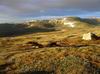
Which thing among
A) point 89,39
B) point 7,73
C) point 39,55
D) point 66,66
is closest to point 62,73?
point 66,66

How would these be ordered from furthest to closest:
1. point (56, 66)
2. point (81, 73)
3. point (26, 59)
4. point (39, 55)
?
point (39, 55) < point (26, 59) < point (56, 66) < point (81, 73)

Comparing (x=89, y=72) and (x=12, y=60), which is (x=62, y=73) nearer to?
(x=89, y=72)

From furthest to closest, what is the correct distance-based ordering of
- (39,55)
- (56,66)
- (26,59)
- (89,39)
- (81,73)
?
(89,39) < (39,55) < (26,59) < (56,66) < (81,73)

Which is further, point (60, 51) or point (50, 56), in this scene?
point (60, 51)

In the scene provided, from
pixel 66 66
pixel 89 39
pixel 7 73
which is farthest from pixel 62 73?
Answer: pixel 89 39

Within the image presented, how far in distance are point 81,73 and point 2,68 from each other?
1568 cm

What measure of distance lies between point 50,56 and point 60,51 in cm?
544

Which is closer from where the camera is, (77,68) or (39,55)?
(77,68)

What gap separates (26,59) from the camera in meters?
52.8

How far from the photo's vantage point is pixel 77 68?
4400 cm

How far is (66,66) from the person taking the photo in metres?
44.8

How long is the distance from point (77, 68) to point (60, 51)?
16.0m

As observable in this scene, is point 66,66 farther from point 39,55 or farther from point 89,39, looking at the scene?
point 89,39

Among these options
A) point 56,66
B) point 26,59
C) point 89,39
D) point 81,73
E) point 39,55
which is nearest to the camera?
point 81,73
